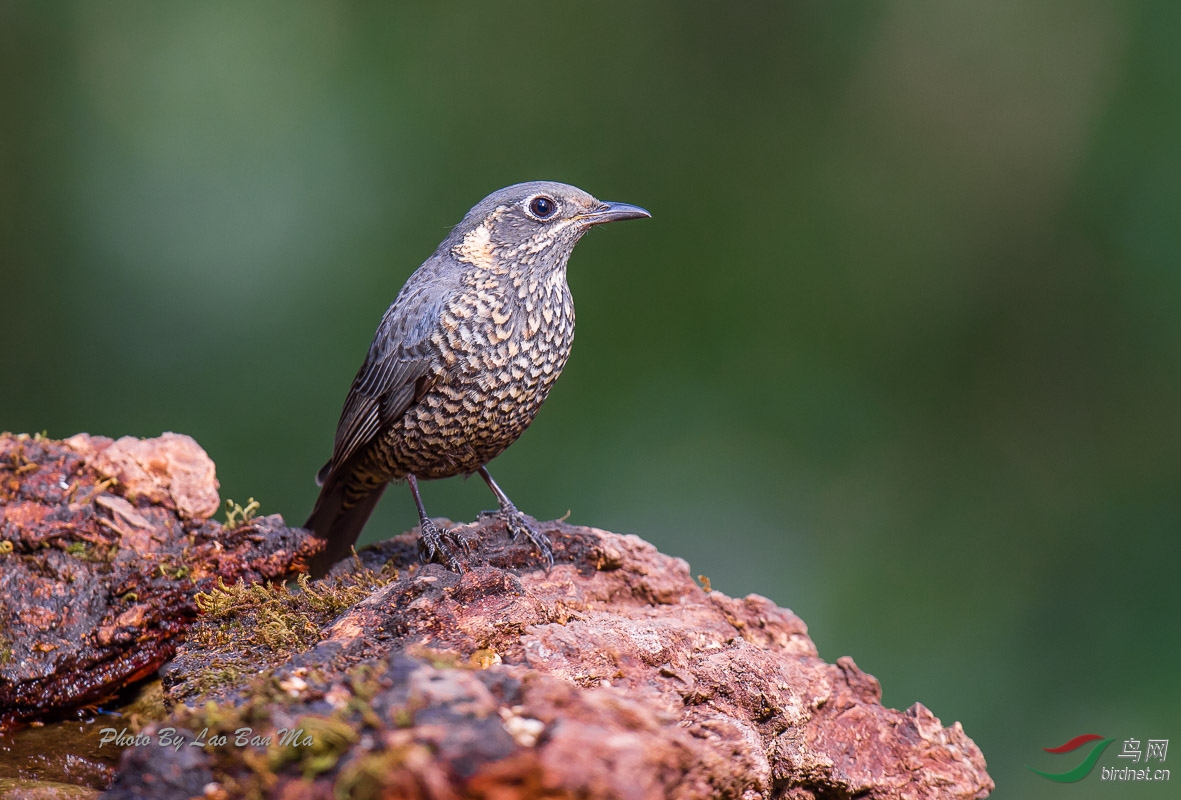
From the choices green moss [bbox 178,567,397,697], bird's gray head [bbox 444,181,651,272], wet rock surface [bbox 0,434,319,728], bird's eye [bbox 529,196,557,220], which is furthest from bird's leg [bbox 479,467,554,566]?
bird's eye [bbox 529,196,557,220]

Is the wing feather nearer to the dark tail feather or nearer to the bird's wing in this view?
the bird's wing

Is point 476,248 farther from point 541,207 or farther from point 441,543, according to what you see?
point 441,543

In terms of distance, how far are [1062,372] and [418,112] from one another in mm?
4780

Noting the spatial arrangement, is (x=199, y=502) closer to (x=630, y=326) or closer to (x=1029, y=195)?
(x=630, y=326)

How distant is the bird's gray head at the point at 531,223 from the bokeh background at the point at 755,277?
8.49ft

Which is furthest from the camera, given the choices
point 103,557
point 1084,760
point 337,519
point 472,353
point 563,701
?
point 1084,760

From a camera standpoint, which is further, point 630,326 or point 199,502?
point 630,326

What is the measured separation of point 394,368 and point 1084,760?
4.38 m

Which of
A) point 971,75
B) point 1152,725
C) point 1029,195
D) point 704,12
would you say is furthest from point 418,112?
point 1152,725

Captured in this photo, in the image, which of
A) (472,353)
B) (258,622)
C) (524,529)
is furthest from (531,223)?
(258,622)

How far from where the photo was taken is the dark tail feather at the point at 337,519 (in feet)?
14.9

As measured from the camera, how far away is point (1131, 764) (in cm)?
545

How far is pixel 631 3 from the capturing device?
6930mm

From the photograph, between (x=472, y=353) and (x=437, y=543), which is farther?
(x=472, y=353)
